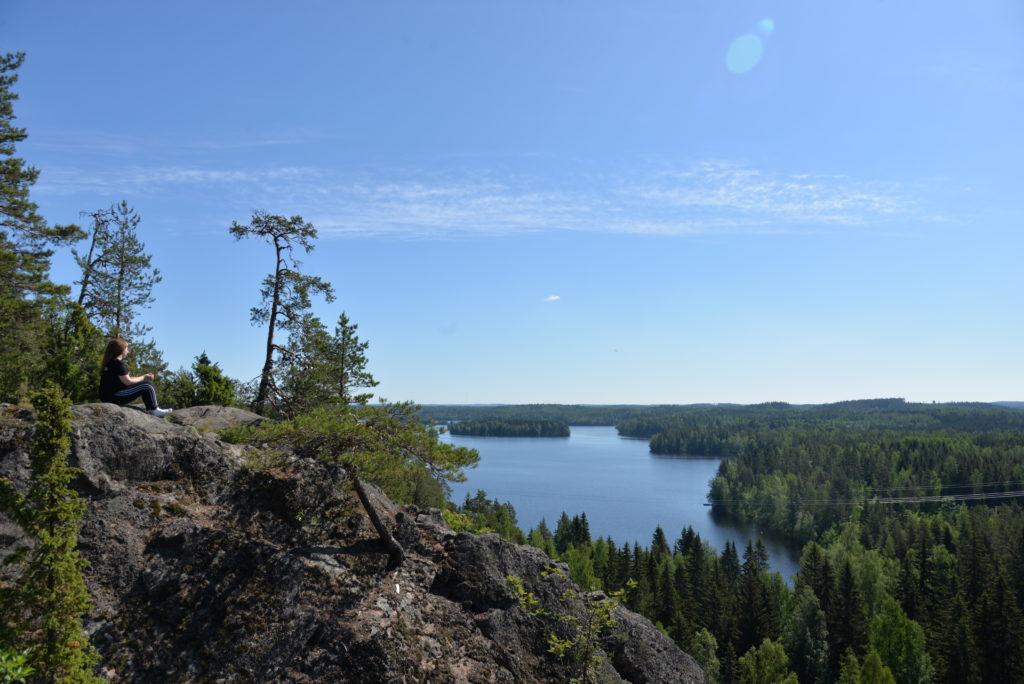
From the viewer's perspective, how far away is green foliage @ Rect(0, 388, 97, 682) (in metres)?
7.78

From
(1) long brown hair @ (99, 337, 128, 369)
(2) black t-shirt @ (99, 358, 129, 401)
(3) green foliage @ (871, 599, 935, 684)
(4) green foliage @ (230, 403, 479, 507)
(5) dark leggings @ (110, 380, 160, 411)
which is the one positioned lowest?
(3) green foliage @ (871, 599, 935, 684)

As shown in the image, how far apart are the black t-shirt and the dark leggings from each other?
3.8 inches

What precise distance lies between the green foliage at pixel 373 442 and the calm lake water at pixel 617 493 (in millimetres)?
50808

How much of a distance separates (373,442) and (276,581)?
2.76 meters

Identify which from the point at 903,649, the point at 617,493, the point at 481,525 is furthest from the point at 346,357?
the point at 617,493

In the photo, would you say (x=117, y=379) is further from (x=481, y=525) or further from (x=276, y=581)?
(x=481, y=525)

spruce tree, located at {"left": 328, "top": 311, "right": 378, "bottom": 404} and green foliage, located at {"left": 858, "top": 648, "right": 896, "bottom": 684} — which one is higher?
spruce tree, located at {"left": 328, "top": 311, "right": 378, "bottom": 404}

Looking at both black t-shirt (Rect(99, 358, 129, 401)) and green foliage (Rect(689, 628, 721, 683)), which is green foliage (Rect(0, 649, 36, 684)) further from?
green foliage (Rect(689, 628, 721, 683))

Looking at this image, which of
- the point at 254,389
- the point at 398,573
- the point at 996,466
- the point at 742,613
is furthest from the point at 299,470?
the point at 996,466

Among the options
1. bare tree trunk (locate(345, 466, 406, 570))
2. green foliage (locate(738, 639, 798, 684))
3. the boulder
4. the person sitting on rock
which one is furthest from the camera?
green foliage (locate(738, 639, 798, 684))

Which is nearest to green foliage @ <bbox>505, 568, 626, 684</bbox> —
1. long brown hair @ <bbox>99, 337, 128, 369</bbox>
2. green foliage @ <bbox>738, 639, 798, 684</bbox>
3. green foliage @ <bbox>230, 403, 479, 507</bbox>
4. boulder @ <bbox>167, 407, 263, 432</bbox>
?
green foliage @ <bbox>230, 403, 479, 507</bbox>

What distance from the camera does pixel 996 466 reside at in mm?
105250

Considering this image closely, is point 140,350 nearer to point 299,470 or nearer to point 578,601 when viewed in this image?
point 299,470

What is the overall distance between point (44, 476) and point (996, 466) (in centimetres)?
13316
